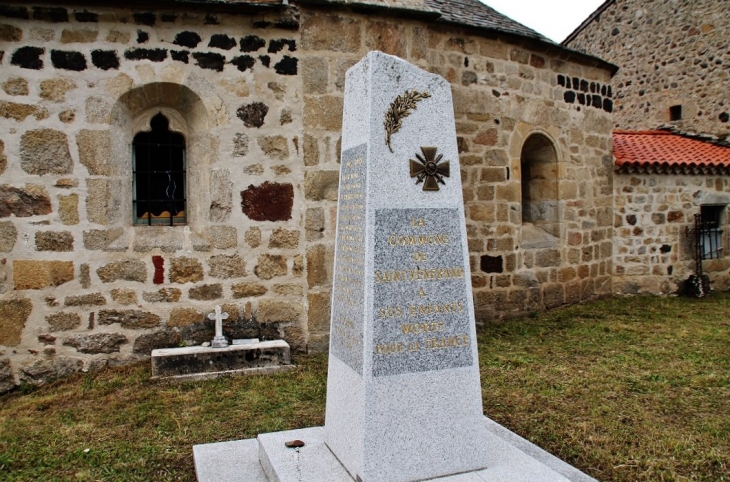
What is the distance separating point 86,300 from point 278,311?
1874mm

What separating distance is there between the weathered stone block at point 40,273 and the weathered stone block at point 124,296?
1.40 feet

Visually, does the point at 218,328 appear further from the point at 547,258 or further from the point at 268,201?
the point at 547,258

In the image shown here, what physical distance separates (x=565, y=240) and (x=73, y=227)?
671 centimetres

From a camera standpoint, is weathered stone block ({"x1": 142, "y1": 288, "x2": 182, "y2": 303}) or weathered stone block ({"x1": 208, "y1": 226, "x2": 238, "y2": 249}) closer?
weathered stone block ({"x1": 142, "y1": 288, "x2": 182, "y2": 303})

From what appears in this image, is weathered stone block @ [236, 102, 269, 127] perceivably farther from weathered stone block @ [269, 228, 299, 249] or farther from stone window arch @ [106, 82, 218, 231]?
weathered stone block @ [269, 228, 299, 249]

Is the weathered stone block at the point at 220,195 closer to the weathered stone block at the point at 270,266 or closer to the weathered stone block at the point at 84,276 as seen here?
the weathered stone block at the point at 270,266

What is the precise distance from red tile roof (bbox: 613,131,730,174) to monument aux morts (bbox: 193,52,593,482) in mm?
7905

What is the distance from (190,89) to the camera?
6230 millimetres

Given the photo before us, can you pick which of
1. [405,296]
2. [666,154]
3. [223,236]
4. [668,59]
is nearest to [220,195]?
[223,236]

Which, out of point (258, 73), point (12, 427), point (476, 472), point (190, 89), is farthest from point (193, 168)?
point (476, 472)

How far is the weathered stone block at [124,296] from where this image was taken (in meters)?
6.07

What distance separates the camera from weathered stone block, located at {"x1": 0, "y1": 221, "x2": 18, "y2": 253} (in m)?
5.72

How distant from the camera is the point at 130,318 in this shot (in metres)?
6.12

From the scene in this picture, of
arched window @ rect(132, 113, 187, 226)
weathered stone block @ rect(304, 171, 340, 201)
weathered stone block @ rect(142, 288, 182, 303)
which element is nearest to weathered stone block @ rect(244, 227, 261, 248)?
weathered stone block @ rect(304, 171, 340, 201)
